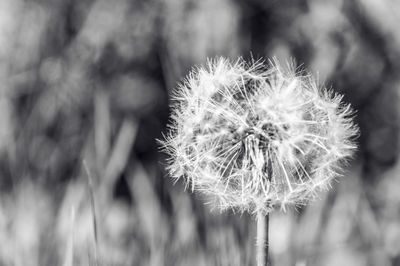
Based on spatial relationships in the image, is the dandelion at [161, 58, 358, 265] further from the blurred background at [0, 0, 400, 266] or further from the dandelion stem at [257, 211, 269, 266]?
the blurred background at [0, 0, 400, 266]

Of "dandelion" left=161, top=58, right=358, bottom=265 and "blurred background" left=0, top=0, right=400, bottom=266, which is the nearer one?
"dandelion" left=161, top=58, right=358, bottom=265

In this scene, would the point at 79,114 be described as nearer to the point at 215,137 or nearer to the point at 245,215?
the point at 245,215

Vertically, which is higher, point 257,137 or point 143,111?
point 143,111

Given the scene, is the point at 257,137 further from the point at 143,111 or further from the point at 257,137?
the point at 143,111

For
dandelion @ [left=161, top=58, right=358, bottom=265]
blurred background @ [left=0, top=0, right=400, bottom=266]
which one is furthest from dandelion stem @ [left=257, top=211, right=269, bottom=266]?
blurred background @ [left=0, top=0, right=400, bottom=266]

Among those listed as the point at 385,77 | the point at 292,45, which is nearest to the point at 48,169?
the point at 292,45

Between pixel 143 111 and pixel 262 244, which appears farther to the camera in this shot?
pixel 143 111

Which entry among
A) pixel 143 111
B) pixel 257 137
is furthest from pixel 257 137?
pixel 143 111

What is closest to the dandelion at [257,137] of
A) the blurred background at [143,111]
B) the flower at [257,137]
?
the flower at [257,137]
